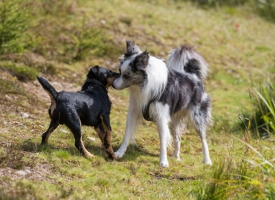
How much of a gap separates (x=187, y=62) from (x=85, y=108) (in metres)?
2.13

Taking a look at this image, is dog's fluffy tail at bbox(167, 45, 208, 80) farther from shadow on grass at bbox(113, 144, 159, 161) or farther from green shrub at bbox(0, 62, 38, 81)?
green shrub at bbox(0, 62, 38, 81)

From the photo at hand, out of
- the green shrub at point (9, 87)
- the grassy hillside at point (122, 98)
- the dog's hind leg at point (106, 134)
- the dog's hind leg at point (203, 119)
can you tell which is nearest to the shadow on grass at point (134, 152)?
the grassy hillside at point (122, 98)

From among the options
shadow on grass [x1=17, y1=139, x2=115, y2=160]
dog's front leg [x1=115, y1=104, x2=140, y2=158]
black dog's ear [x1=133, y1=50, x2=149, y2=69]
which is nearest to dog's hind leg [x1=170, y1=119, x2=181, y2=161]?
dog's front leg [x1=115, y1=104, x2=140, y2=158]

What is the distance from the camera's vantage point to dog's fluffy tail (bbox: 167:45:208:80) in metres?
7.75

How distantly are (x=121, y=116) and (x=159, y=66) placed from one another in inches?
99.8

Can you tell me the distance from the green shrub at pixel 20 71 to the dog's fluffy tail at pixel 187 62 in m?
3.06

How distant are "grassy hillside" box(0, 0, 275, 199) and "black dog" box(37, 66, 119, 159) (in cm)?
29

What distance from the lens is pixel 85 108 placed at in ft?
21.1

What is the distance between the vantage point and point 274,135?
8.38 metres

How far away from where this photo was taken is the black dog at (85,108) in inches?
242

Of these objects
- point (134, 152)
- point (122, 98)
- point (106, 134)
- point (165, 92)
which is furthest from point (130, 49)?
point (122, 98)

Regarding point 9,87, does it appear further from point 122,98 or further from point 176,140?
point 176,140

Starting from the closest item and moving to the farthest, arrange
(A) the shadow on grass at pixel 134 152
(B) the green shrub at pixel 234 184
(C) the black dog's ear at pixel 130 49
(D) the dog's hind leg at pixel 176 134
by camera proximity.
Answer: (B) the green shrub at pixel 234 184 < (C) the black dog's ear at pixel 130 49 < (A) the shadow on grass at pixel 134 152 < (D) the dog's hind leg at pixel 176 134

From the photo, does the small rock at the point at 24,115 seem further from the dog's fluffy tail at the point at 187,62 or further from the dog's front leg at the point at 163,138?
the dog's fluffy tail at the point at 187,62
